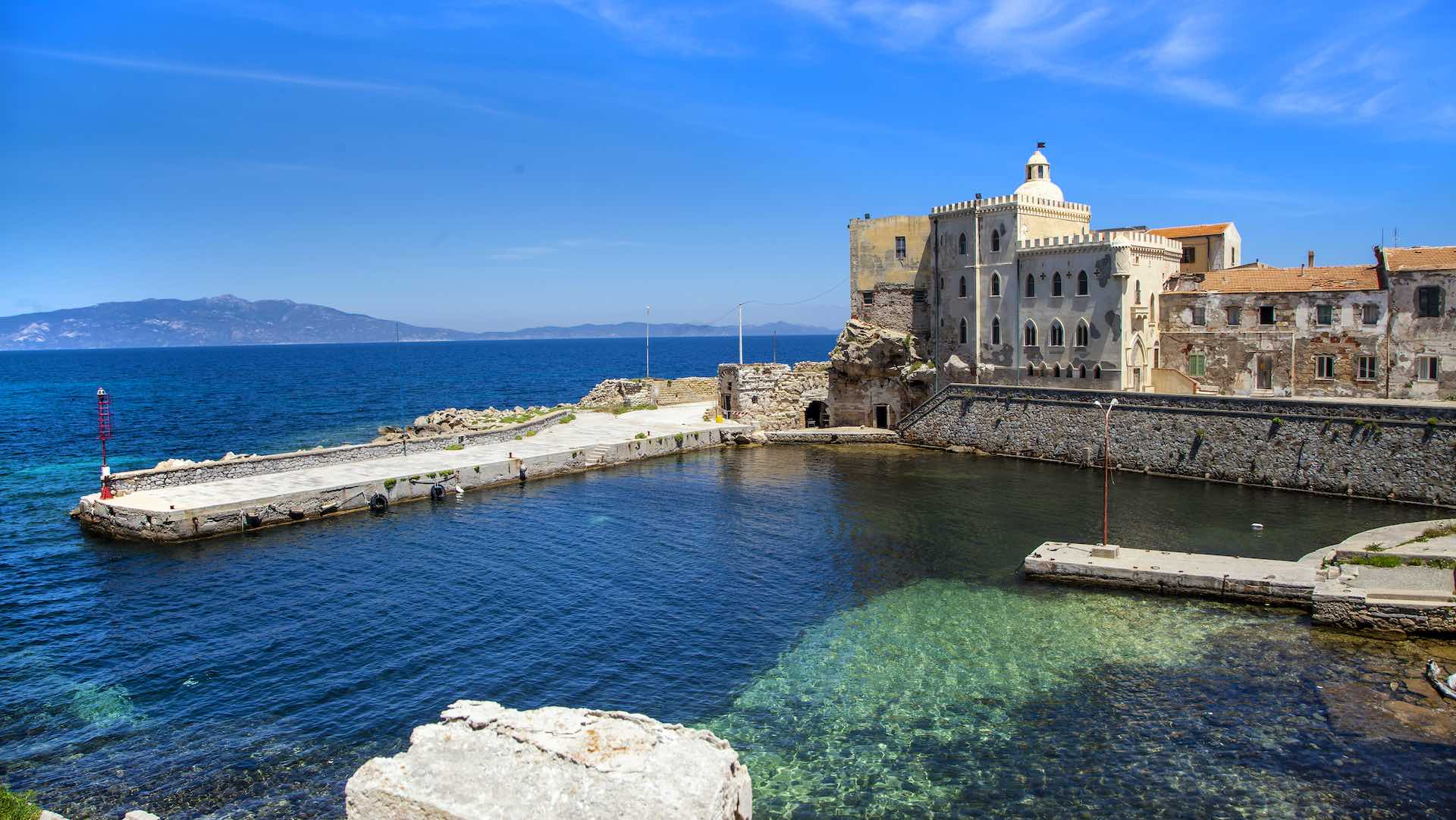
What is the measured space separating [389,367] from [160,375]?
38.9 meters

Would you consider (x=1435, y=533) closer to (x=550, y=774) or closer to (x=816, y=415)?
(x=550, y=774)

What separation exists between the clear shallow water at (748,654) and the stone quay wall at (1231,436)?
2.04 m

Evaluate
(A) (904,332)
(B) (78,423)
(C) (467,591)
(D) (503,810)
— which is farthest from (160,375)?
(D) (503,810)

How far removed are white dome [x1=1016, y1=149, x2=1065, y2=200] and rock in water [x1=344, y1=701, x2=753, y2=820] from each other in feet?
153

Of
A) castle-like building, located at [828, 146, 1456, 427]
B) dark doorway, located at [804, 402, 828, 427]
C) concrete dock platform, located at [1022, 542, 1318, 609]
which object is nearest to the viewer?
concrete dock platform, located at [1022, 542, 1318, 609]

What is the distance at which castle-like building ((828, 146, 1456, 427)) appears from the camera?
4141 centimetres

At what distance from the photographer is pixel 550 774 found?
1048 cm

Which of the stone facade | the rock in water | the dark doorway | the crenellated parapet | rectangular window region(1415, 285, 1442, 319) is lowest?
the rock in water

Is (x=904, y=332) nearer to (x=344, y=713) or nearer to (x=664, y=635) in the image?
(x=664, y=635)

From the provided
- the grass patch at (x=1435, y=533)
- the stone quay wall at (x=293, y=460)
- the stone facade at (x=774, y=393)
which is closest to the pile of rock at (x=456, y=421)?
→ the stone quay wall at (x=293, y=460)

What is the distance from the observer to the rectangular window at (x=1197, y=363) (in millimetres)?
47125

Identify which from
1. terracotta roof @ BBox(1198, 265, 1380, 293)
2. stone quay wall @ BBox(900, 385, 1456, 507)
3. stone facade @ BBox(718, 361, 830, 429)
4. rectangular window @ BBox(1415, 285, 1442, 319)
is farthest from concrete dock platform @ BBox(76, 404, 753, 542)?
rectangular window @ BBox(1415, 285, 1442, 319)

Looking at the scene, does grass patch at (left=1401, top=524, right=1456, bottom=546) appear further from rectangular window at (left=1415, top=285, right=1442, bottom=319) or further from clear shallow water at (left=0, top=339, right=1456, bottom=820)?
rectangular window at (left=1415, top=285, right=1442, bottom=319)

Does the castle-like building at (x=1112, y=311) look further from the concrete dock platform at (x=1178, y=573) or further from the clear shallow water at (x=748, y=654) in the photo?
the concrete dock platform at (x=1178, y=573)
